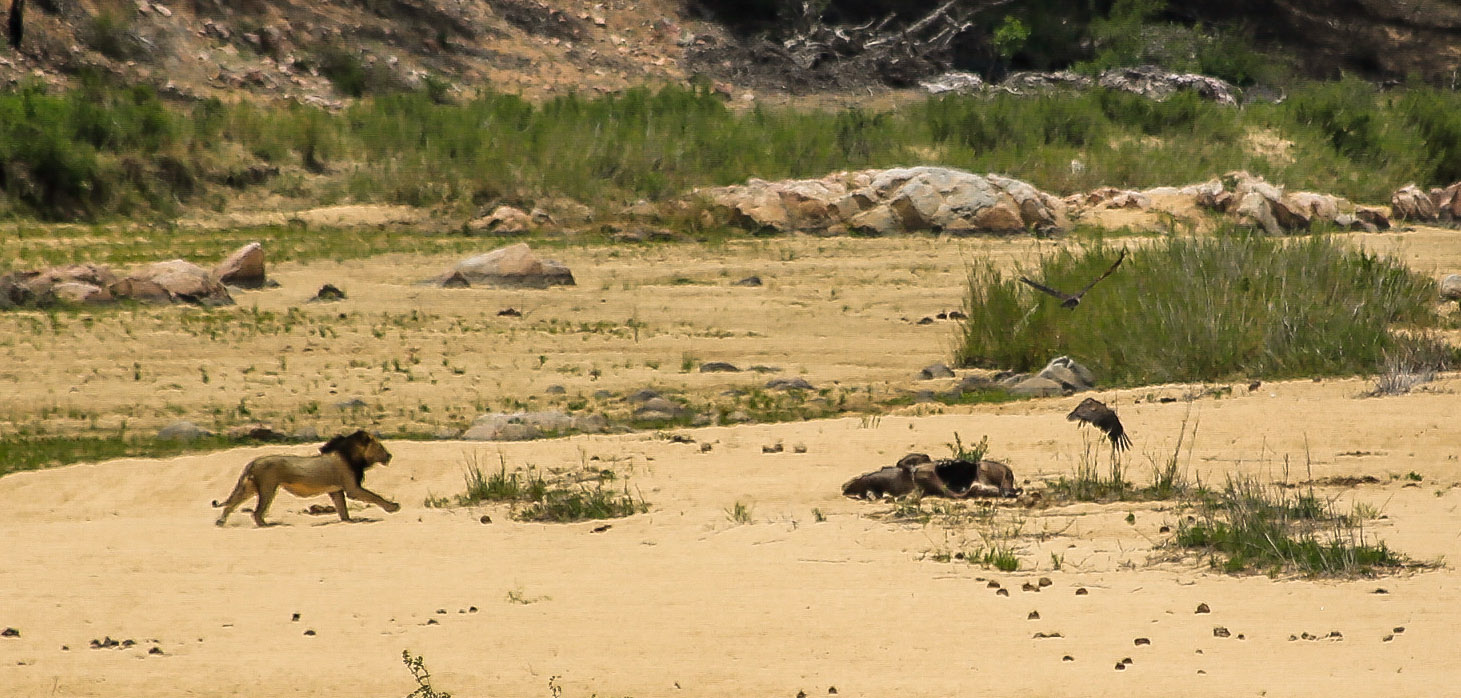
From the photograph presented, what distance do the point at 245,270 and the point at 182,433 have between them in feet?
22.2

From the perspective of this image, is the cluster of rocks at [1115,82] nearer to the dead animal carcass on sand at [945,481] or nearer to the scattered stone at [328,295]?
the scattered stone at [328,295]

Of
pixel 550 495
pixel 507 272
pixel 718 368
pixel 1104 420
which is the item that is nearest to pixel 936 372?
pixel 718 368

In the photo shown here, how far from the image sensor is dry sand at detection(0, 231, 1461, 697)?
4906mm

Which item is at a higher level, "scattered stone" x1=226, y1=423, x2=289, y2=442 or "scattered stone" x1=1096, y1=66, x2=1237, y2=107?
"scattered stone" x1=1096, y1=66, x2=1237, y2=107

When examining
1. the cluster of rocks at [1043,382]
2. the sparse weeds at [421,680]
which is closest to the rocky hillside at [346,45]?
the cluster of rocks at [1043,382]

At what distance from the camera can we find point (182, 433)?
10.5 meters

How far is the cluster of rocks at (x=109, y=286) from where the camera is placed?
1521 centimetres

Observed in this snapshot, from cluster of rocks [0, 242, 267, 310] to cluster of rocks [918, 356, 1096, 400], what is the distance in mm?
7076

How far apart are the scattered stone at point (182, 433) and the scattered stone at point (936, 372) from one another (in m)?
5.09

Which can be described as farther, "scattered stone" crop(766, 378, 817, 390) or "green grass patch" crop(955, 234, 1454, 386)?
"scattered stone" crop(766, 378, 817, 390)

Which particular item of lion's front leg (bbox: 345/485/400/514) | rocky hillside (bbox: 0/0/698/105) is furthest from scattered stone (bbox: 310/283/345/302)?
rocky hillside (bbox: 0/0/698/105)

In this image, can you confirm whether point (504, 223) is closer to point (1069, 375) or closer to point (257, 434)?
point (1069, 375)

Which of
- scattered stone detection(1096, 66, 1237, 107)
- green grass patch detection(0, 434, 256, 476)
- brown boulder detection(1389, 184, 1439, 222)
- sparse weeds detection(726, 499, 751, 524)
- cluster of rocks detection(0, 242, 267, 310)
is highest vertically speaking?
scattered stone detection(1096, 66, 1237, 107)

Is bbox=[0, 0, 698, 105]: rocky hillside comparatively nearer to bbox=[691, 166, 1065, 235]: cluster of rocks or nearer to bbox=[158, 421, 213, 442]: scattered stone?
bbox=[691, 166, 1065, 235]: cluster of rocks
